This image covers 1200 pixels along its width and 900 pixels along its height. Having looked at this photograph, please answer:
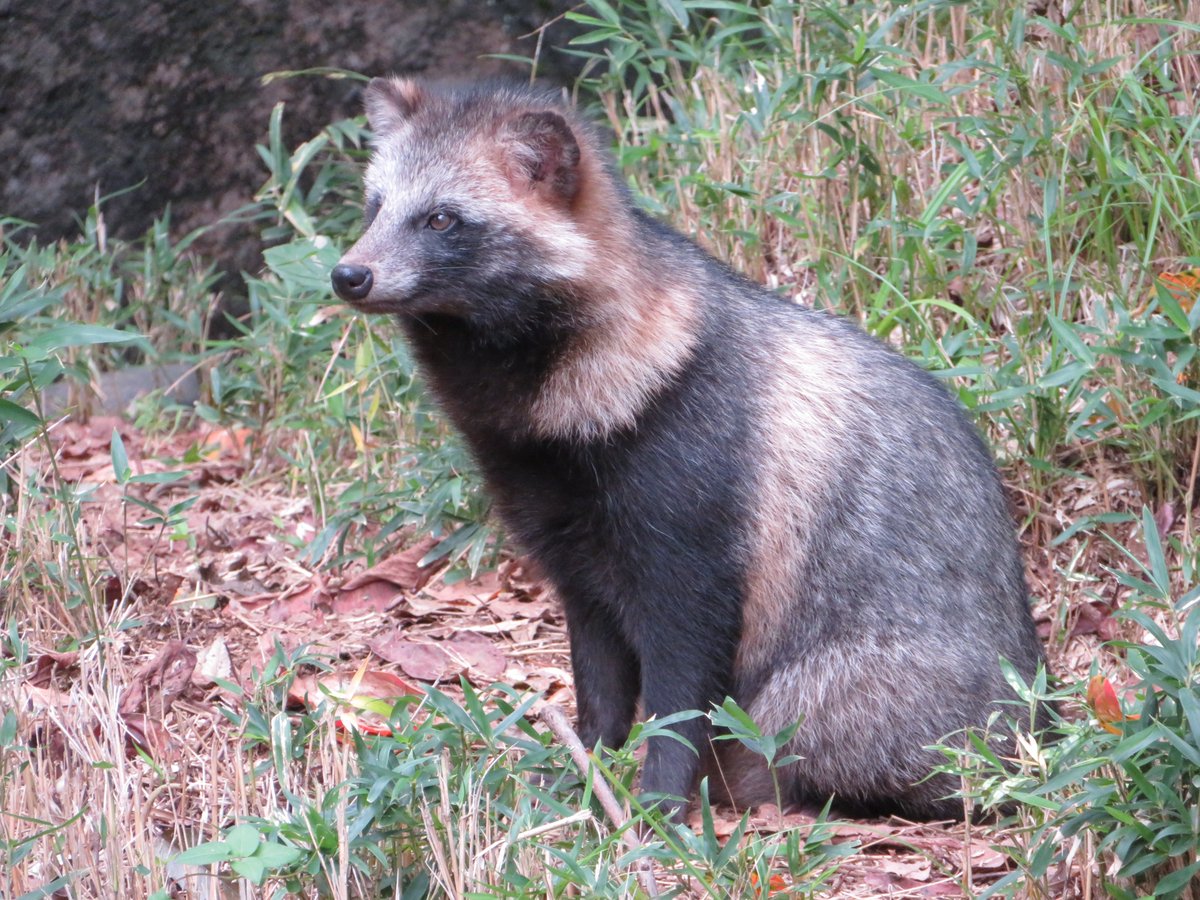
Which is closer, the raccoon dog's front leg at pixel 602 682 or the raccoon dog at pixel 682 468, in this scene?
the raccoon dog at pixel 682 468

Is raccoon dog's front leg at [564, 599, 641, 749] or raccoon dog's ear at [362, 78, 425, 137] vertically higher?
raccoon dog's ear at [362, 78, 425, 137]

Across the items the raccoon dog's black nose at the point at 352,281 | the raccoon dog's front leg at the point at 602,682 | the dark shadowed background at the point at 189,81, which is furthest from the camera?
the dark shadowed background at the point at 189,81

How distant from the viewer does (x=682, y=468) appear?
147 inches

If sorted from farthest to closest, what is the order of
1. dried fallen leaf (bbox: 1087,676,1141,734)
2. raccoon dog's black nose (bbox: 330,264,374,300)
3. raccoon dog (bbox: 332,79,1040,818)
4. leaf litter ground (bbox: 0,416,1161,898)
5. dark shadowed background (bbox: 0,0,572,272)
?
dark shadowed background (bbox: 0,0,572,272) < raccoon dog (bbox: 332,79,1040,818) < raccoon dog's black nose (bbox: 330,264,374,300) < leaf litter ground (bbox: 0,416,1161,898) < dried fallen leaf (bbox: 1087,676,1141,734)

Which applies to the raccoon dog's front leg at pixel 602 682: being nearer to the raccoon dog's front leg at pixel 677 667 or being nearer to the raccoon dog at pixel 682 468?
the raccoon dog at pixel 682 468

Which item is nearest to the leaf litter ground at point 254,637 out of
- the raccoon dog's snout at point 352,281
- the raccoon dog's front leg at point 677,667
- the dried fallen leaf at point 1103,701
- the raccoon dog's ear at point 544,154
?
the raccoon dog's front leg at point 677,667

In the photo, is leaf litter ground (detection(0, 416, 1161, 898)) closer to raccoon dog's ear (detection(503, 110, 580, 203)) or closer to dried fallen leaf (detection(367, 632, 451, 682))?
dried fallen leaf (detection(367, 632, 451, 682))

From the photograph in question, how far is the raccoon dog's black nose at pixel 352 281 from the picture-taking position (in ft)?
11.9

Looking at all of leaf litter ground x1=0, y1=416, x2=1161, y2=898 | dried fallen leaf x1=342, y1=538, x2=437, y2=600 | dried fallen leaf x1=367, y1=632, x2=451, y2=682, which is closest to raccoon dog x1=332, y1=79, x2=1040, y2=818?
leaf litter ground x1=0, y1=416, x2=1161, y2=898

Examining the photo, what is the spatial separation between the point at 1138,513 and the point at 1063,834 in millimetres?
2099

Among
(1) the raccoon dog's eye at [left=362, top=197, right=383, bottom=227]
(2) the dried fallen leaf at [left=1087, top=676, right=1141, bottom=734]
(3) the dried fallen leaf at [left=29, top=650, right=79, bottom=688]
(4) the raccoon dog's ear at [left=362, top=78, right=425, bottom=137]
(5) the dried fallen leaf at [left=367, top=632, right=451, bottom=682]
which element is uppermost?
(4) the raccoon dog's ear at [left=362, top=78, right=425, bottom=137]

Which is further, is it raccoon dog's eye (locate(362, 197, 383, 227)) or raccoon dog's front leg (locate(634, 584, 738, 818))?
raccoon dog's eye (locate(362, 197, 383, 227))

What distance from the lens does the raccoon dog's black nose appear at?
11.9 feet

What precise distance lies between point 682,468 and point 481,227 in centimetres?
81
